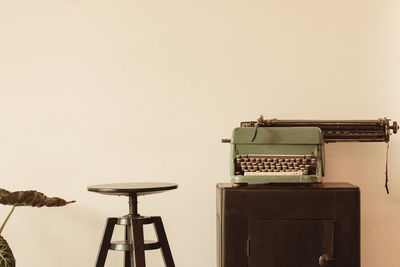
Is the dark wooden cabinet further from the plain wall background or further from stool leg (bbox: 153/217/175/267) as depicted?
the plain wall background

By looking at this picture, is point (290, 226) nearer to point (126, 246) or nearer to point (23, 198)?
point (126, 246)

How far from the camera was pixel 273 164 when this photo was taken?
10.3 feet

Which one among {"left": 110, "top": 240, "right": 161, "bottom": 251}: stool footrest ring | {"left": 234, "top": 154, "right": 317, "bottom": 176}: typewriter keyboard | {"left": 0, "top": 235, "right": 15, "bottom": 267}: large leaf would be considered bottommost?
{"left": 0, "top": 235, "right": 15, "bottom": 267}: large leaf

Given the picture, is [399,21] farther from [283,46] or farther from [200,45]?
[200,45]

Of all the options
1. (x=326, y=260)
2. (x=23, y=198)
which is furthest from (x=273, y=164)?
(x=23, y=198)

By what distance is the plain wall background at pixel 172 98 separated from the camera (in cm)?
355

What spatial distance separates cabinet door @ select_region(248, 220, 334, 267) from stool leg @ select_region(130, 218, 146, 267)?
53 centimetres

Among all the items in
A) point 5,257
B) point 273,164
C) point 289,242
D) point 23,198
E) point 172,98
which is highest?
point 172,98

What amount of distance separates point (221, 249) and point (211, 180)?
707mm

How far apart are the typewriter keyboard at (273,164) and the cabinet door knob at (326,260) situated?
0.45m

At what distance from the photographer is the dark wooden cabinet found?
9.40ft

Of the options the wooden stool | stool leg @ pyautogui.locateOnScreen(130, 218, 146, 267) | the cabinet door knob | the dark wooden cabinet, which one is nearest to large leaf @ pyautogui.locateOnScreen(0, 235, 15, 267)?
the wooden stool

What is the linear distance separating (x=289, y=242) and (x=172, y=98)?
1.22 m

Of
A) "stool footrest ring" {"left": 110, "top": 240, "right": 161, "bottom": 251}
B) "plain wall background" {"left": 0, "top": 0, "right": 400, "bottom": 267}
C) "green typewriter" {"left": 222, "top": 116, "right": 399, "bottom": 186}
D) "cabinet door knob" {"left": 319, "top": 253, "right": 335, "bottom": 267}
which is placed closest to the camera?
"cabinet door knob" {"left": 319, "top": 253, "right": 335, "bottom": 267}
